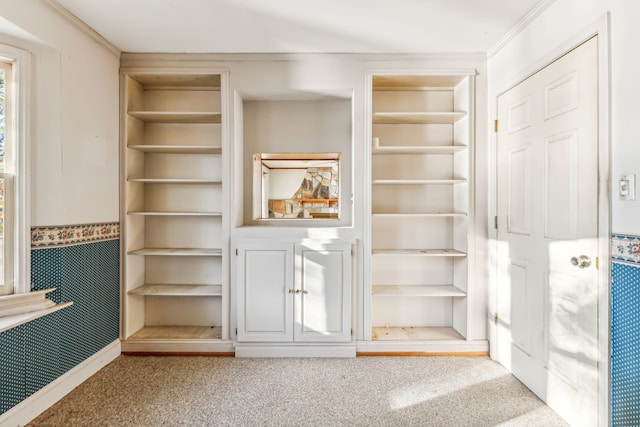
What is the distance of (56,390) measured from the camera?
2.10 meters

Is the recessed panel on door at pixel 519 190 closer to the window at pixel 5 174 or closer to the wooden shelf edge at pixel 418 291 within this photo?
the wooden shelf edge at pixel 418 291

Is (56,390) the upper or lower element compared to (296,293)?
lower

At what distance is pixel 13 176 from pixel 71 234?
1.56ft

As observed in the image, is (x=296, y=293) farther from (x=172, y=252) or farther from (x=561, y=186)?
(x=561, y=186)

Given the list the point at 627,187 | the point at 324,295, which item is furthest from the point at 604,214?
the point at 324,295

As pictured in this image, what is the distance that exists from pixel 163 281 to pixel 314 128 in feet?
6.54

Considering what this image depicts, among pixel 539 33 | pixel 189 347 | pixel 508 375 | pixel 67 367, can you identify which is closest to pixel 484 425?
pixel 508 375

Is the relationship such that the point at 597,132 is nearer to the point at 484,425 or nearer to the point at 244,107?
the point at 484,425

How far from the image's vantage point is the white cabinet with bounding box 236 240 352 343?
8.73 ft

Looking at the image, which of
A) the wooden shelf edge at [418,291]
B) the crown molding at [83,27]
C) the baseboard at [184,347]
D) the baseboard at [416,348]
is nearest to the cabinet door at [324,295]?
the baseboard at [416,348]

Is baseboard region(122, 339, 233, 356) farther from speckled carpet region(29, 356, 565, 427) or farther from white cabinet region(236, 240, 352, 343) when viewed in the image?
white cabinet region(236, 240, 352, 343)

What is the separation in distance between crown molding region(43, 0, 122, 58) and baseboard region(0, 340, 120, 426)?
2334 mm

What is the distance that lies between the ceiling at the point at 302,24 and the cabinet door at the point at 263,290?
62.6 inches

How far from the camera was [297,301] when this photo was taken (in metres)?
2.67
